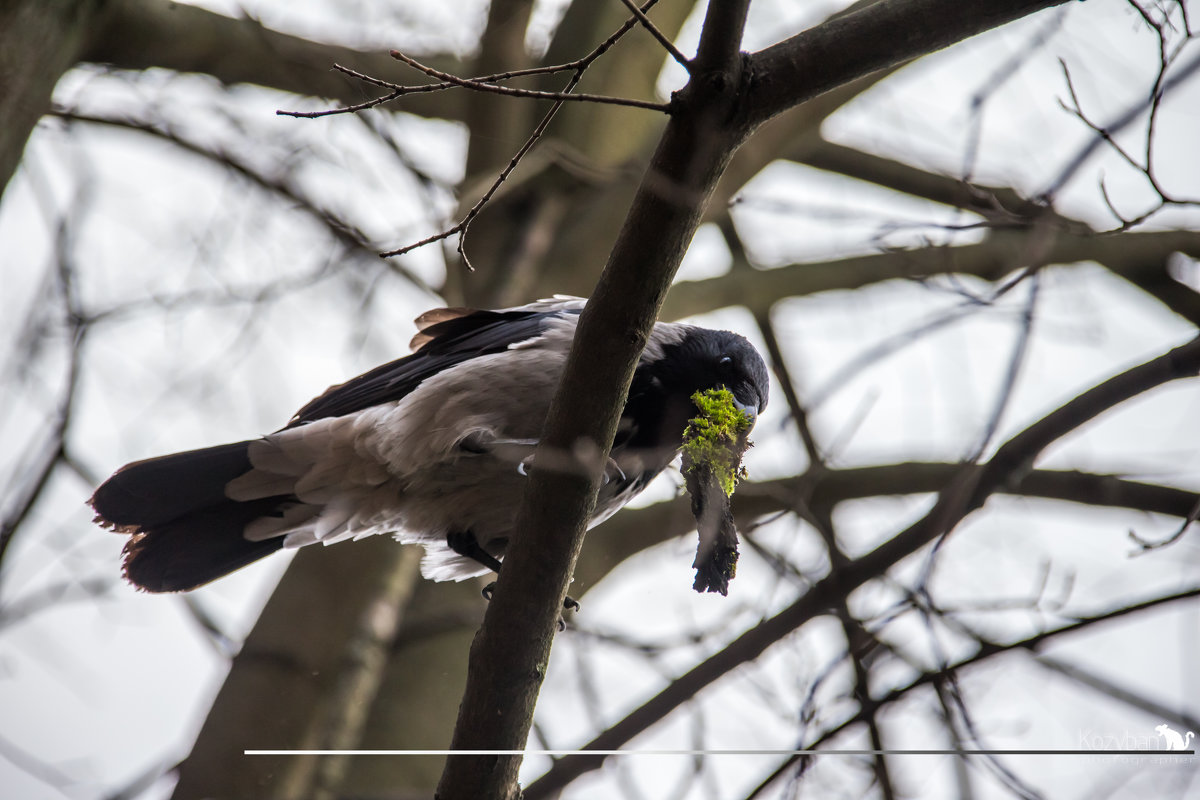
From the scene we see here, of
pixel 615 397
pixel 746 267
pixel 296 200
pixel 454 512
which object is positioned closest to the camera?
pixel 615 397

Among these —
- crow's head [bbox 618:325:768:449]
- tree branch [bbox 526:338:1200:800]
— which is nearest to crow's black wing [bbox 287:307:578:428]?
crow's head [bbox 618:325:768:449]

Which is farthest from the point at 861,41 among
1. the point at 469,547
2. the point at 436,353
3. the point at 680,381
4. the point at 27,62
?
the point at 27,62

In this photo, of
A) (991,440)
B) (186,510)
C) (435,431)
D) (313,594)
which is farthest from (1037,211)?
(313,594)

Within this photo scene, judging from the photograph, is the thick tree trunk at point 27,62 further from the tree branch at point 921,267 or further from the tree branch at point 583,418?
the tree branch at point 921,267

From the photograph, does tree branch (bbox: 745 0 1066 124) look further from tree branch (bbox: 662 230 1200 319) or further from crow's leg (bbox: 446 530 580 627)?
tree branch (bbox: 662 230 1200 319)

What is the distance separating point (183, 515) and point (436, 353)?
1.19m

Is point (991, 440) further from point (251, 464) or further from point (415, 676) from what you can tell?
point (415, 676)

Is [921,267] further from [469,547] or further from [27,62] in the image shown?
[27,62]

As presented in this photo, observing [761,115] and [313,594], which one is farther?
[313,594]

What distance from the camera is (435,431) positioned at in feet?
11.2

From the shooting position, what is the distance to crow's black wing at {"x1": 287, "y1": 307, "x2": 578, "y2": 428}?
12.4ft

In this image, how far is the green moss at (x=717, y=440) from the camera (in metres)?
2.81

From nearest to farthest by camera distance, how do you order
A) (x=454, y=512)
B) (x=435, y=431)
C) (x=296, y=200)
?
(x=435, y=431) < (x=454, y=512) < (x=296, y=200)

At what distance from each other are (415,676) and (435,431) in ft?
7.12
